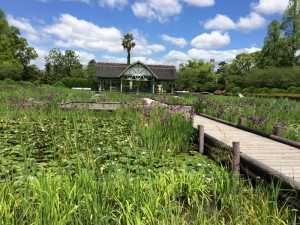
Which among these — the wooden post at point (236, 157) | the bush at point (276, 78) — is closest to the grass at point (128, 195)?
the wooden post at point (236, 157)

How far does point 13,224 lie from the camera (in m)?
3.32

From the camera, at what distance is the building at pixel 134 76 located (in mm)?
51719

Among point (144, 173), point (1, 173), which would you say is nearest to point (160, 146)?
point (144, 173)

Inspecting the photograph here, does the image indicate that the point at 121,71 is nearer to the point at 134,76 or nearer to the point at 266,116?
the point at 134,76

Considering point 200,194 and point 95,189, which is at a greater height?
point 95,189

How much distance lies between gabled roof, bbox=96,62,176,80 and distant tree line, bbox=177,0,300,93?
8.35 metres

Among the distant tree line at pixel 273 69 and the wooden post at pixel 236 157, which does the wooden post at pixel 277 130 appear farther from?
the distant tree line at pixel 273 69

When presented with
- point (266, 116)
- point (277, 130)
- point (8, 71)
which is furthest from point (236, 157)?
point (8, 71)

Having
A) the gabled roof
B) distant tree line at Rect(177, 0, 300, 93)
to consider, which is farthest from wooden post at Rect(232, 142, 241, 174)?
the gabled roof

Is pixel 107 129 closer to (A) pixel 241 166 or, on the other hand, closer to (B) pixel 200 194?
(A) pixel 241 166

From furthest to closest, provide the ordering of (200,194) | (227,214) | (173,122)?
(173,122)
(200,194)
(227,214)

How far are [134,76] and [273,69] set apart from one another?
1831 centimetres

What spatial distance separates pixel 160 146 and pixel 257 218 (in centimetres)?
362

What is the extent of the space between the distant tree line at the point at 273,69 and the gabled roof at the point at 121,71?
27.4 ft
